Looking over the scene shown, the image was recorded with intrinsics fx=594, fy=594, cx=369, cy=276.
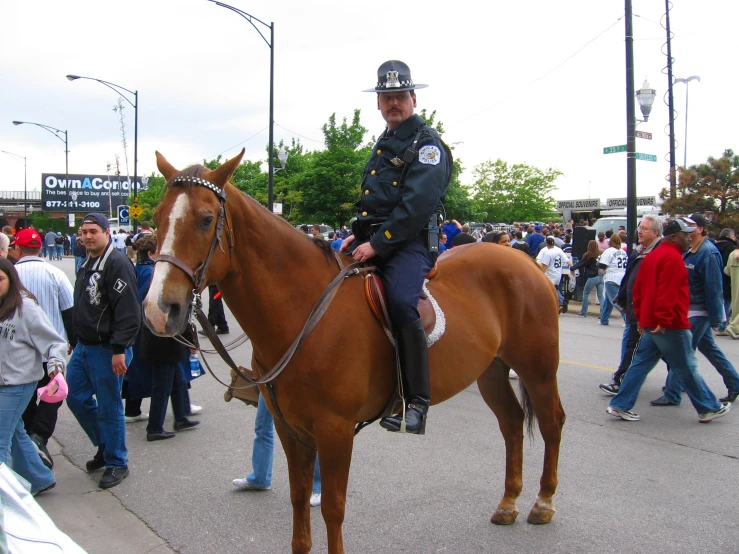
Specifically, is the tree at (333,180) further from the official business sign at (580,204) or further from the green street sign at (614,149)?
the green street sign at (614,149)

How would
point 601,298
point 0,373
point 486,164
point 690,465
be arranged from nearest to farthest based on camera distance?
point 0,373, point 690,465, point 601,298, point 486,164

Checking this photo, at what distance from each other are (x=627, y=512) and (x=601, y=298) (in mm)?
12251

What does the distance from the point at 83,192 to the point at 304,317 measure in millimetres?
75678

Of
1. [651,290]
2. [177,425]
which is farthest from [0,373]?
[651,290]

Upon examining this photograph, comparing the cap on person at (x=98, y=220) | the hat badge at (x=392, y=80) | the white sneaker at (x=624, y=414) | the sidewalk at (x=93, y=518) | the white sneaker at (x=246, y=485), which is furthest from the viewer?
the white sneaker at (x=624, y=414)

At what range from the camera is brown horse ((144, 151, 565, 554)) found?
2719 mm

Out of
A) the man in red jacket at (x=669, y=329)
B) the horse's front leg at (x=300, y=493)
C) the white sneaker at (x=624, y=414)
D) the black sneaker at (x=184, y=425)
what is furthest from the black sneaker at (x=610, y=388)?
the horse's front leg at (x=300, y=493)

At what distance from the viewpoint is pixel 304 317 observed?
3215 mm

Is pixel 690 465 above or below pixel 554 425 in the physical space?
below

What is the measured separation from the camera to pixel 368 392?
10.9 ft

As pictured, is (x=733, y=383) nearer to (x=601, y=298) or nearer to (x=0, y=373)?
(x=0, y=373)

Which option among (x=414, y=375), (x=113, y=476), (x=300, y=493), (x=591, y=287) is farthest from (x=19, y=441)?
(x=591, y=287)

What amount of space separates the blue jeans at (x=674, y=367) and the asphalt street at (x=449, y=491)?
0.79ft

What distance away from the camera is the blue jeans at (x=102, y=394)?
4969 millimetres
